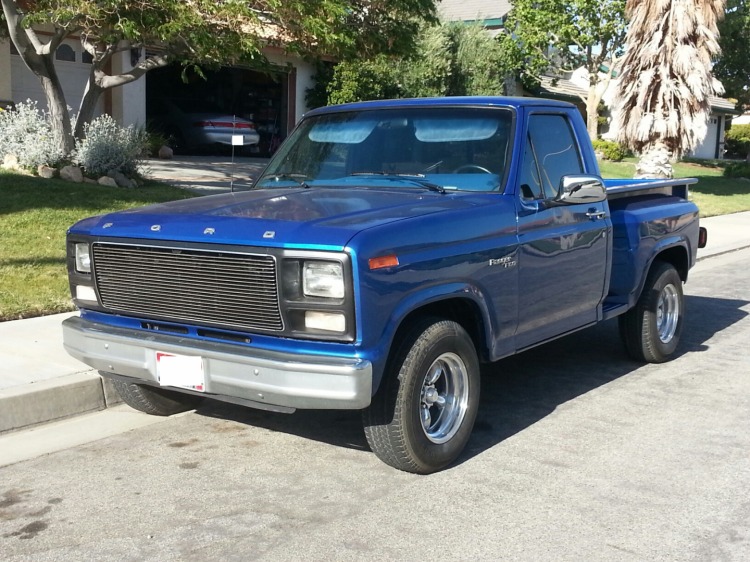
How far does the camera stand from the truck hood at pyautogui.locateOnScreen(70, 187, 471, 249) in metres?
4.35

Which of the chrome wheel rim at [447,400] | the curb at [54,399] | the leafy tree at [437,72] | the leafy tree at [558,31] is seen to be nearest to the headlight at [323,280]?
the chrome wheel rim at [447,400]

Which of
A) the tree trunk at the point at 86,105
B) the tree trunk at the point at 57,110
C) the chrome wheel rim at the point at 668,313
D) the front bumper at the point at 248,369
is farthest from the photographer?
the tree trunk at the point at 86,105

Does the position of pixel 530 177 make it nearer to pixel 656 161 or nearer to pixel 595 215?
pixel 595 215

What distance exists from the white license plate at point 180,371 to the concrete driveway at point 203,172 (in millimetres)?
8291

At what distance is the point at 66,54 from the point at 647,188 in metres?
16.0

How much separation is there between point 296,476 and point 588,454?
5.54ft

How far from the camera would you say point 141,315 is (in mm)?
4895

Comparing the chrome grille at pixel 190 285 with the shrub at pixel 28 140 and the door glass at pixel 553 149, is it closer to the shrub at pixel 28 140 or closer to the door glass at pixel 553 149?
the door glass at pixel 553 149

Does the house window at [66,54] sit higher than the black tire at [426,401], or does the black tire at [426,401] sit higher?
the house window at [66,54]

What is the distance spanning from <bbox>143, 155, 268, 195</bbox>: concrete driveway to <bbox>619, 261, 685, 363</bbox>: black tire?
6.96 metres

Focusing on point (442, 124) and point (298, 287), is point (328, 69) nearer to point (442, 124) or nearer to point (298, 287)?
point (442, 124)

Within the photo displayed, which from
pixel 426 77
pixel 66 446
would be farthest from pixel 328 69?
pixel 66 446

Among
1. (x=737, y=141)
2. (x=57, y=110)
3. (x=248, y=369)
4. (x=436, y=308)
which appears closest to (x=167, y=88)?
(x=57, y=110)

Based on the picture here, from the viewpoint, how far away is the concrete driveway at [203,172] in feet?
49.1
